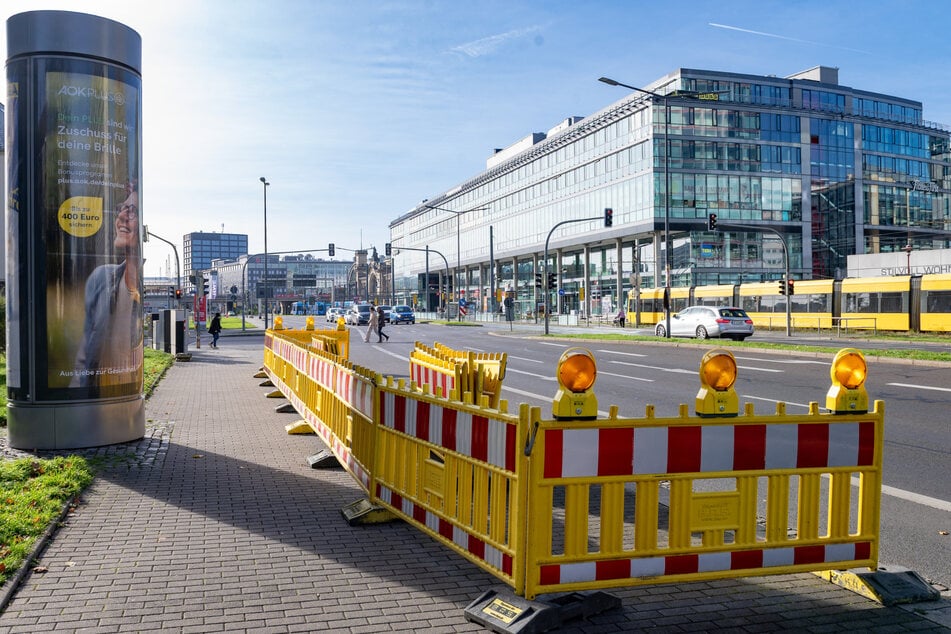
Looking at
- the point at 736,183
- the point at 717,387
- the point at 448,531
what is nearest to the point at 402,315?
the point at 736,183

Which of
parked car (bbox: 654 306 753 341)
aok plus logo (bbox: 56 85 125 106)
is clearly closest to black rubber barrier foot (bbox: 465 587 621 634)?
aok plus logo (bbox: 56 85 125 106)

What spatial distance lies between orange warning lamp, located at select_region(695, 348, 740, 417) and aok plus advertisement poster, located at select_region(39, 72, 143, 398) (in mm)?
6810

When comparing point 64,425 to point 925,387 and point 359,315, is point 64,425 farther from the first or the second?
point 359,315

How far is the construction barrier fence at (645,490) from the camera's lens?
3782mm

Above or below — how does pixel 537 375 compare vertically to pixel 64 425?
below

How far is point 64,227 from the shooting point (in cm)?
829

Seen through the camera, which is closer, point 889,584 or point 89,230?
point 889,584

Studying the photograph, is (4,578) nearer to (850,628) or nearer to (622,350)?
(850,628)

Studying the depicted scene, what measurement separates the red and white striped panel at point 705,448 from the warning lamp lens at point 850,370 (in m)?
0.22

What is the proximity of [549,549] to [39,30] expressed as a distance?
306 inches

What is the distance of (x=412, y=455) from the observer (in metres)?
5.01

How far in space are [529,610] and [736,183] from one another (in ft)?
200

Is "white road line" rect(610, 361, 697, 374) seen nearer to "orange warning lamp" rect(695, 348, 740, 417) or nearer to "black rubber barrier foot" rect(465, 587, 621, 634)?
"orange warning lamp" rect(695, 348, 740, 417)

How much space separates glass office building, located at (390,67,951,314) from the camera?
59000 millimetres
